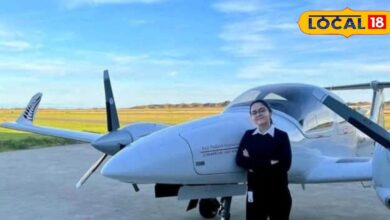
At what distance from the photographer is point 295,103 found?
6352mm

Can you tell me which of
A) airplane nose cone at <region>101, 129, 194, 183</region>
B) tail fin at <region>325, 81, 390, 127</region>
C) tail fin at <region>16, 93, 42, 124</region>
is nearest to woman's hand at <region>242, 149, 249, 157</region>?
airplane nose cone at <region>101, 129, 194, 183</region>

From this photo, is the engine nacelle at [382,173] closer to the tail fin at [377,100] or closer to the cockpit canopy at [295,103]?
the cockpit canopy at [295,103]

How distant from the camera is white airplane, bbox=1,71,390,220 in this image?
4871 mm

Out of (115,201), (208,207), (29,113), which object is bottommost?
(115,201)

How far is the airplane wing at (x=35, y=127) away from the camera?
33.4 ft

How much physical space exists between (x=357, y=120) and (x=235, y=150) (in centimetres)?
127

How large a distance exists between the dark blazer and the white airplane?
1.51 feet

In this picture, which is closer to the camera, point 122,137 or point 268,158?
point 268,158

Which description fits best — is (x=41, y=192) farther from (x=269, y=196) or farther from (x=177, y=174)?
(x=269, y=196)

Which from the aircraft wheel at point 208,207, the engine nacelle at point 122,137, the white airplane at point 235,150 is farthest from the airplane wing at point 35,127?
the white airplane at point 235,150

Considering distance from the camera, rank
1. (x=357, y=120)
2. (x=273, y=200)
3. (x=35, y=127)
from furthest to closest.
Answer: (x=35, y=127), (x=273, y=200), (x=357, y=120)

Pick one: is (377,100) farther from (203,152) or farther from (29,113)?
(29,113)

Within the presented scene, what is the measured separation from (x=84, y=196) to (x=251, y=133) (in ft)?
19.5

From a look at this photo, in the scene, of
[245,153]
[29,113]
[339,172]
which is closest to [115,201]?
[339,172]
